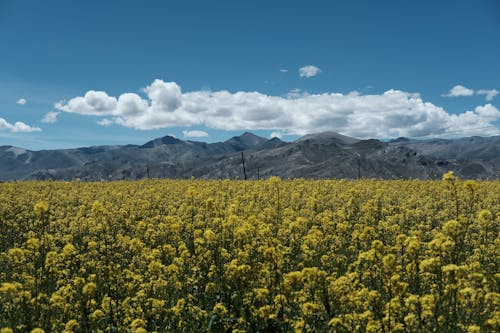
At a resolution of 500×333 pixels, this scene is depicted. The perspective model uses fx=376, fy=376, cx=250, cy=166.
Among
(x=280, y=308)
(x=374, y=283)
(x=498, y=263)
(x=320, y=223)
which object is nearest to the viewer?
(x=280, y=308)

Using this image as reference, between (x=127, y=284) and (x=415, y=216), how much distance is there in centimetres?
1037

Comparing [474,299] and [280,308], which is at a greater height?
[474,299]

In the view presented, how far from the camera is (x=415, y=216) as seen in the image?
44.1 feet

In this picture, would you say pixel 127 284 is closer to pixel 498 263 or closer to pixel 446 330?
pixel 446 330

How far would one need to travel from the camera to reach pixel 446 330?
16.0 ft

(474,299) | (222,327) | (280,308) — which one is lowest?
(222,327)

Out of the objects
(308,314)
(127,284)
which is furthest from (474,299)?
(127,284)

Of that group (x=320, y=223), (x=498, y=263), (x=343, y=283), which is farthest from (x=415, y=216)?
(x=343, y=283)

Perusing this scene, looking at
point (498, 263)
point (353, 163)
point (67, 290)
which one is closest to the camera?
point (67, 290)

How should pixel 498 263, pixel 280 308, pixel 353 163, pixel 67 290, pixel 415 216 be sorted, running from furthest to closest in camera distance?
pixel 353 163 → pixel 415 216 → pixel 498 263 → pixel 67 290 → pixel 280 308

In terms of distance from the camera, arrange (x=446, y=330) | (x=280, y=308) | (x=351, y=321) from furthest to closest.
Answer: (x=280, y=308) < (x=351, y=321) < (x=446, y=330)

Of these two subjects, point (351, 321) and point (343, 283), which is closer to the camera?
point (351, 321)

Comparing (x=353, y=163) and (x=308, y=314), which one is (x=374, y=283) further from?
(x=353, y=163)

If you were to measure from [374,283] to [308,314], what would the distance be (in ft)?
7.67
